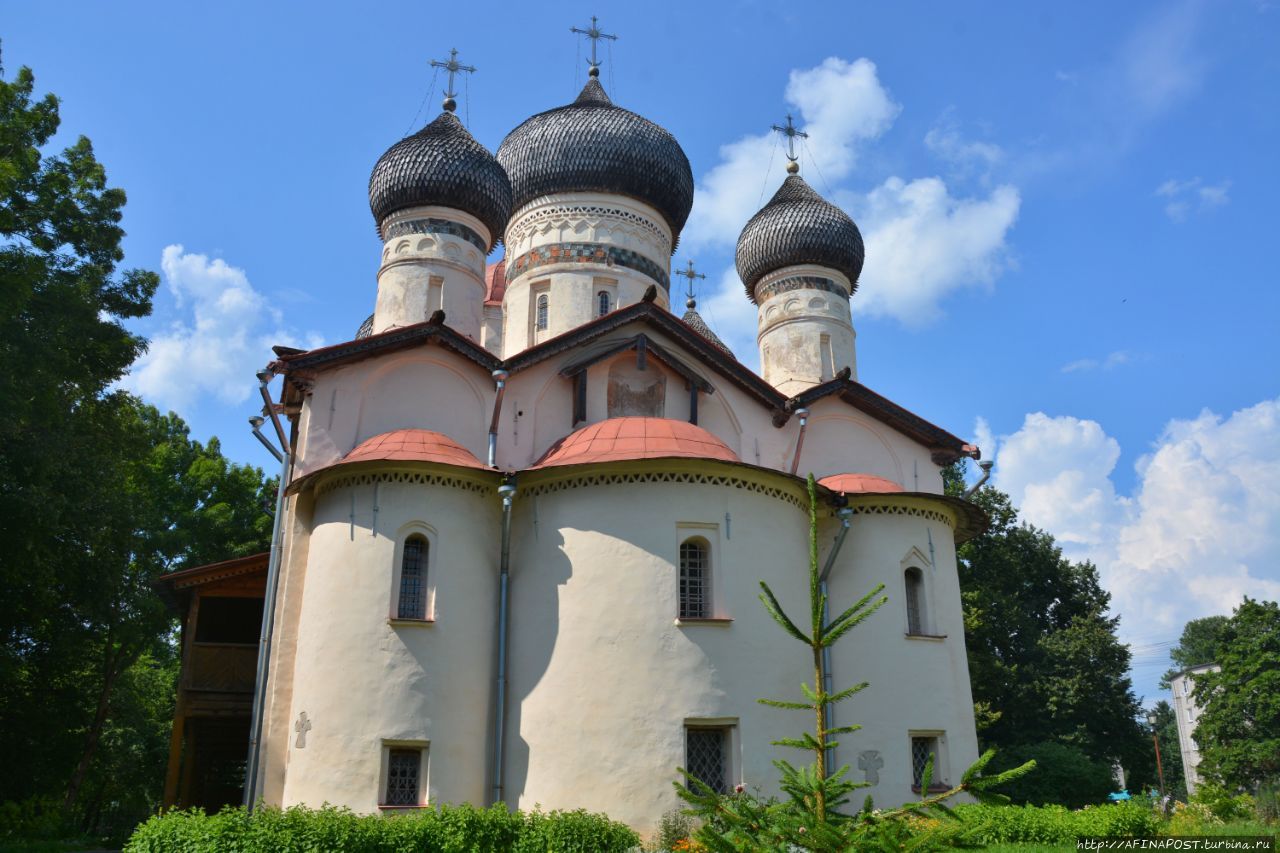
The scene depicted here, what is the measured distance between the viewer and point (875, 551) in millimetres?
13859

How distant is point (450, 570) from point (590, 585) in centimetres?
165

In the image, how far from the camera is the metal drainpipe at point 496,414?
44.2 ft

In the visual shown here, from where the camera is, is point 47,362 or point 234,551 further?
point 234,551

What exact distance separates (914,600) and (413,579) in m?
6.64

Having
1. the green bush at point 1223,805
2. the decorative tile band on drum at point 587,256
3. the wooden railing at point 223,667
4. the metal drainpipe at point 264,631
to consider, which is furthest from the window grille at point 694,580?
the green bush at point 1223,805

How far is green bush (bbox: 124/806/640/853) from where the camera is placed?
9047mm

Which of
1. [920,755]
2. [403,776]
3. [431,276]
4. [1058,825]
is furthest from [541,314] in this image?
[1058,825]

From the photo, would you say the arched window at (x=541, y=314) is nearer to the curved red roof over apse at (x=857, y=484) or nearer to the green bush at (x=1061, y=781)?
the curved red roof over apse at (x=857, y=484)

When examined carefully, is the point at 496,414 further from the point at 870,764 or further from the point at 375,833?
the point at 870,764

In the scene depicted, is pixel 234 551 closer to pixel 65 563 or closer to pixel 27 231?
pixel 65 563

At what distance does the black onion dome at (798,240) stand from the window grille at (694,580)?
839cm

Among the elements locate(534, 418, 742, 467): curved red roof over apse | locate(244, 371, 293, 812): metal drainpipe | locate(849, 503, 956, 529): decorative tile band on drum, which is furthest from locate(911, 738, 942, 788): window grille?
locate(244, 371, 293, 812): metal drainpipe

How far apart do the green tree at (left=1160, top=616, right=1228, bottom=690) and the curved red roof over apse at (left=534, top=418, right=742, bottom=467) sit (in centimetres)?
5492

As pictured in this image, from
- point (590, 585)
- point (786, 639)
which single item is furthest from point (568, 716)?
point (786, 639)
